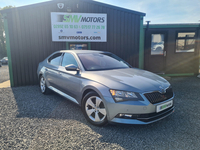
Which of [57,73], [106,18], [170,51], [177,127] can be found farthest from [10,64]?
[170,51]

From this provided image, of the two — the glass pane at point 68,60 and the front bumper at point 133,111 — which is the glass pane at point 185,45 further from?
the front bumper at point 133,111

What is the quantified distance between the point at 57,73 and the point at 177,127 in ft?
10.5

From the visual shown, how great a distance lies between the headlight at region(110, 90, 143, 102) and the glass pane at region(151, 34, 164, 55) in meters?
6.83

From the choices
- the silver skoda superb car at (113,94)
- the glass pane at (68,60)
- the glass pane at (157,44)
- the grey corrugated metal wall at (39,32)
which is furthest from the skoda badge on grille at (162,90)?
the glass pane at (157,44)

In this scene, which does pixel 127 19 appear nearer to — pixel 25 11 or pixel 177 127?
pixel 25 11

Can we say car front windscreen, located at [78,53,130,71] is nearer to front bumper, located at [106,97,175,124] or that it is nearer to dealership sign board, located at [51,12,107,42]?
front bumper, located at [106,97,175,124]

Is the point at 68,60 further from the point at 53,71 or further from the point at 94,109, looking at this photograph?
the point at 94,109

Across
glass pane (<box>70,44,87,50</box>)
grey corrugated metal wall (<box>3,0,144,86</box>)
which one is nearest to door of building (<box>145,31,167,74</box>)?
grey corrugated metal wall (<box>3,0,144,86</box>)

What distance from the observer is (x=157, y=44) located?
8805 millimetres

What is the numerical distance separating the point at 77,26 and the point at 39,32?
176 centimetres

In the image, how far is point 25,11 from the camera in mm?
6664

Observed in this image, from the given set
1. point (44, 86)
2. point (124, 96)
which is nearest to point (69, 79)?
point (124, 96)

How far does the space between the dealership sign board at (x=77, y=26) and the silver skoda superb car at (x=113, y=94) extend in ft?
11.6

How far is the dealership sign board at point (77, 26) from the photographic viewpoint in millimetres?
7043
